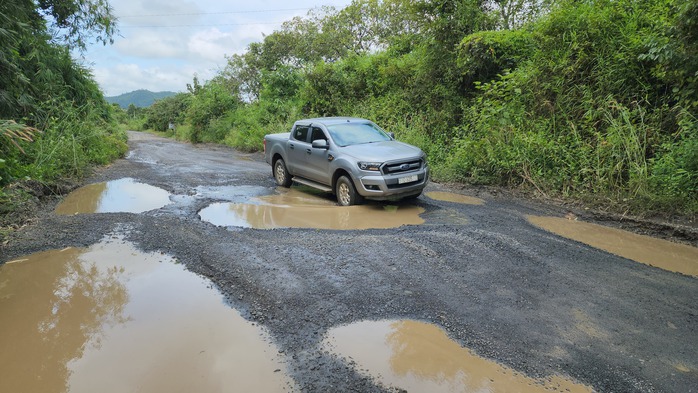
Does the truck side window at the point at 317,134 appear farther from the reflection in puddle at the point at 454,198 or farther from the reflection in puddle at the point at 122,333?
the reflection in puddle at the point at 122,333

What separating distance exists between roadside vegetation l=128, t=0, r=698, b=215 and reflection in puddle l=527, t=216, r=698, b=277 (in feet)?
3.21

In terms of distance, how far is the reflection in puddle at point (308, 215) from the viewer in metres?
7.06

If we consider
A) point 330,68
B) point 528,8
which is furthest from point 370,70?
point 528,8

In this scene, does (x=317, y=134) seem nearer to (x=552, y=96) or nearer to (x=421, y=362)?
(x=552, y=96)

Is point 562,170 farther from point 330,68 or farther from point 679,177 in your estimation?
point 330,68

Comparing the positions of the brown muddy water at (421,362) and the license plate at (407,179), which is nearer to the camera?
the brown muddy water at (421,362)

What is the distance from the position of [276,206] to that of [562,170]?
5969 mm

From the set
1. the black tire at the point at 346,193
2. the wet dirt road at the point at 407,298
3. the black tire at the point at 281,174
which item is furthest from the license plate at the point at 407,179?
the black tire at the point at 281,174

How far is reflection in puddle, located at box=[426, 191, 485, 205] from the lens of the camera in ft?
28.7

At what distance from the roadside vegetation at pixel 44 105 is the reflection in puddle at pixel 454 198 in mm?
7071

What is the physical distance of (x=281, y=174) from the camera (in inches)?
423

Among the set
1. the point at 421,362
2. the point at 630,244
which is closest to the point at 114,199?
the point at 421,362

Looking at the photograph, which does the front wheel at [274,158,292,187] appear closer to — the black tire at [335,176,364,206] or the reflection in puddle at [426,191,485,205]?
the black tire at [335,176,364,206]

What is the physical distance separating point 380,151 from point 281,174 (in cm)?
344
